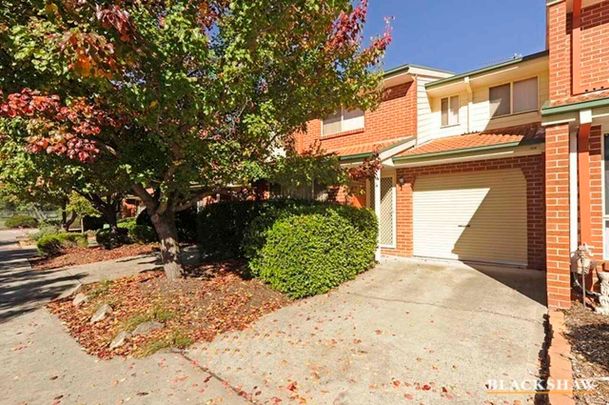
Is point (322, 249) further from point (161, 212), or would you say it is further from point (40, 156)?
point (40, 156)

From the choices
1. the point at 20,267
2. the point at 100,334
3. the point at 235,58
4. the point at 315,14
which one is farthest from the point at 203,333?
the point at 20,267

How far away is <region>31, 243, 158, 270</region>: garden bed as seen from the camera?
13242mm

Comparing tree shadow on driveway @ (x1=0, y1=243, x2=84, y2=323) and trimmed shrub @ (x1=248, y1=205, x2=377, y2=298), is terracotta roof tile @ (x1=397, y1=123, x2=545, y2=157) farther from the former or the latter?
tree shadow on driveway @ (x1=0, y1=243, x2=84, y2=323)

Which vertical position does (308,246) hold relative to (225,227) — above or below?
below

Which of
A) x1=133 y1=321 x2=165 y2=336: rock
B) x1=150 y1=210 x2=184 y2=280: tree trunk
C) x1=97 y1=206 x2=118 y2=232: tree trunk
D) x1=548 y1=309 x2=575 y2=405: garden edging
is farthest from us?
x1=97 y1=206 x2=118 y2=232: tree trunk

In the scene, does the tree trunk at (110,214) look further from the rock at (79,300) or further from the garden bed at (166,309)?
the rock at (79,300)

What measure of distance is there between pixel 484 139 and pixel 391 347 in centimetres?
699

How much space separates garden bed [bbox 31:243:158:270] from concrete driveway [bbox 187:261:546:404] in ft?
34.3

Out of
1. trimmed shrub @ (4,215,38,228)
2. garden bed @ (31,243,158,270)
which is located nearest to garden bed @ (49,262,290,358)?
garden bed @ (31,243,158,270)

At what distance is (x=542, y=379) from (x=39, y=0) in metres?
7.59

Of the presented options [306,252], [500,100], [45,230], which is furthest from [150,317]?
[45,230]

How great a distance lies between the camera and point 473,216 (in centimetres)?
969

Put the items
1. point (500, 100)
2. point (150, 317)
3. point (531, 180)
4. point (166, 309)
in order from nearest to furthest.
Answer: point (150, 317)
point (166, 309)
point (531, 180)
point (500, 100)

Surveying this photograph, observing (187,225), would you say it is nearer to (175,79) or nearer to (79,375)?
(79,375)
